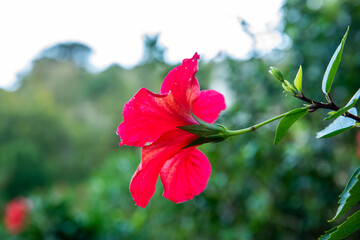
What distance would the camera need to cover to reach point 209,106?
0.60 meters

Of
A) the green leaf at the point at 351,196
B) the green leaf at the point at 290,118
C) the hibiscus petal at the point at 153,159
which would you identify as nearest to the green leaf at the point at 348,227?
the green leaf at the point at 351,196

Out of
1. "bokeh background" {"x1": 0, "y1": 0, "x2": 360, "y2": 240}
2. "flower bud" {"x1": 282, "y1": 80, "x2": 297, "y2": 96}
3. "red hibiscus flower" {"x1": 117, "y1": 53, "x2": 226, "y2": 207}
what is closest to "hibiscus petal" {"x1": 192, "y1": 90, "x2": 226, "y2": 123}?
"red hibiscus flower" {"x1": 117, "y1": 53, "x2": 226, "y2": 207}

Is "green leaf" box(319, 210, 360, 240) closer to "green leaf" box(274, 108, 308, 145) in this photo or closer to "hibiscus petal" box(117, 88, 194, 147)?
"green leaf" box(274, 108, 308, 145)

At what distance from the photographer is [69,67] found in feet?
53.7

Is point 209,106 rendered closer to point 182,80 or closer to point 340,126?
point 182,80

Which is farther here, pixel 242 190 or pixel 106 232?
pixel 106 232

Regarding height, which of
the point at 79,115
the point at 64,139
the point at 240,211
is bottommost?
the point at 240,211

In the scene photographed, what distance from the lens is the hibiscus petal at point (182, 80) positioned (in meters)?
0.50

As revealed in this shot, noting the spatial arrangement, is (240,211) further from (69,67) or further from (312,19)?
(69,67)

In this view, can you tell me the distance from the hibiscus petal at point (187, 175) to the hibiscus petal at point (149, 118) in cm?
7

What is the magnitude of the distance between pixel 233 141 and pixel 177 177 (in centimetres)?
151

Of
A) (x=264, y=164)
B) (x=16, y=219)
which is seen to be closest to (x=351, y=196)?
(x=264, y=164)

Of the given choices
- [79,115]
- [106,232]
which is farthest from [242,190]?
[79,115]

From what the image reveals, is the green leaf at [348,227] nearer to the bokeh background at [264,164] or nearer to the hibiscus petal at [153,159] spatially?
the hibiscus petal at [153,159]
